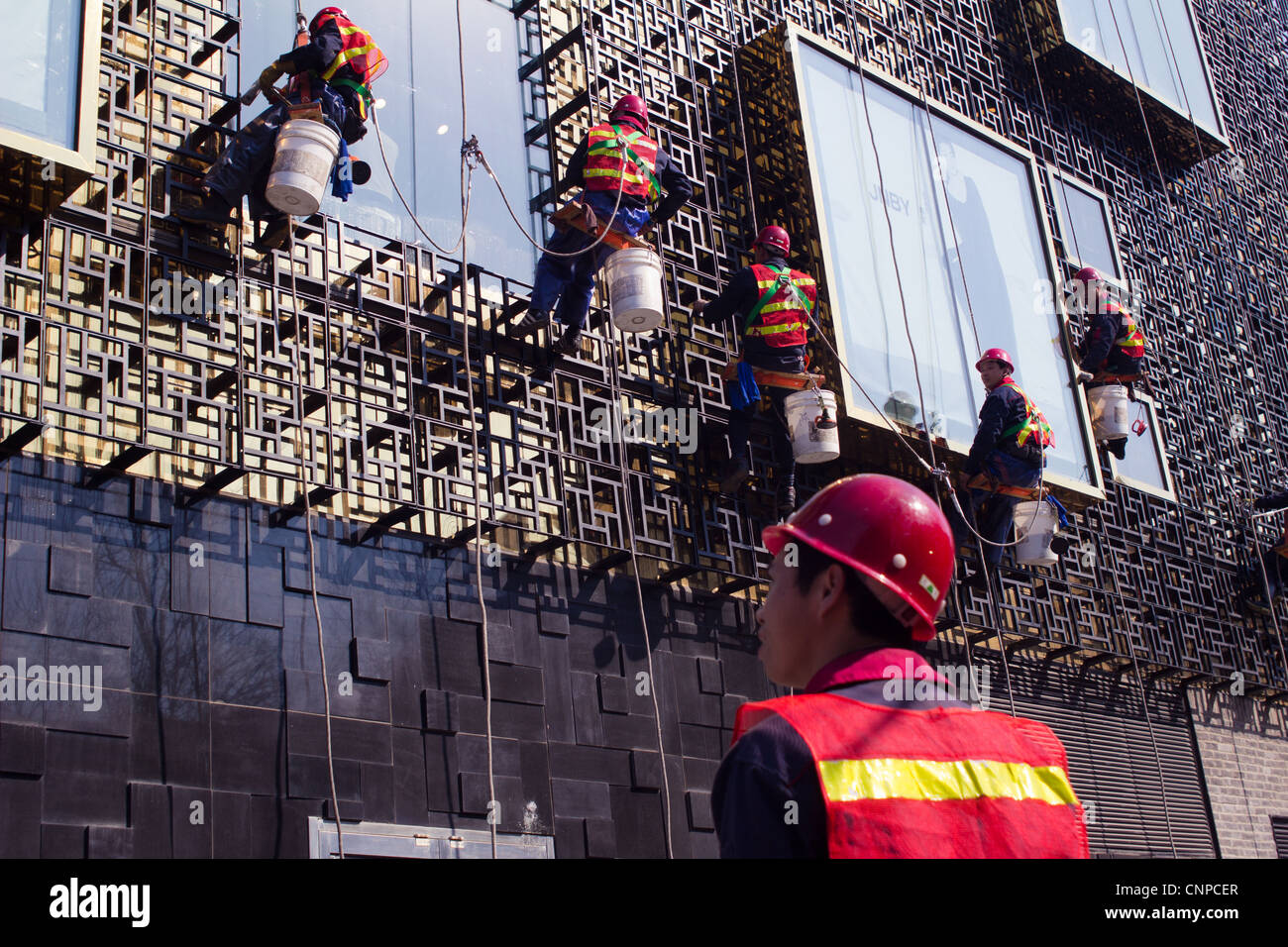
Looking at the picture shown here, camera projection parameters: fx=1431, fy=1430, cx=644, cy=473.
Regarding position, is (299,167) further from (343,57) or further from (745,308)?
(745,308)

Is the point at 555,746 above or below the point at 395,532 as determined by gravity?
below

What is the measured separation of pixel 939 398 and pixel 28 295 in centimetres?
575

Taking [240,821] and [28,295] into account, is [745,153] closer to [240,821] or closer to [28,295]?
[28,295]

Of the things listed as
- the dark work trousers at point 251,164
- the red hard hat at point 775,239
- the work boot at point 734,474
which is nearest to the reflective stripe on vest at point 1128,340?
the red hard hat at point 775,239

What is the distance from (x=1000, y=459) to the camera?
9.39 meters

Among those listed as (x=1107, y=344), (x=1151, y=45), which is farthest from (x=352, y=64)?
(x=1151, y=45)

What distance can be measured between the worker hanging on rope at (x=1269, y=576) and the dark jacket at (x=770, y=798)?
36.4 ft

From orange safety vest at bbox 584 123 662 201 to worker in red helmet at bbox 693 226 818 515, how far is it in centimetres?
90

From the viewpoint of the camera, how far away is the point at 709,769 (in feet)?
24.7

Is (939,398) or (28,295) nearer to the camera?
(28,295)

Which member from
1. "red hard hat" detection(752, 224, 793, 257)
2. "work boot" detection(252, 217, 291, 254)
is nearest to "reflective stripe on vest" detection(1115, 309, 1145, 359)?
"red hard hat" detection(752, 224, 793, 257)

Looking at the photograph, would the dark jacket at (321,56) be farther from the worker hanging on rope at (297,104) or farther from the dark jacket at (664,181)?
the dark jacket at (664,181)

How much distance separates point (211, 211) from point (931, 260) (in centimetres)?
530

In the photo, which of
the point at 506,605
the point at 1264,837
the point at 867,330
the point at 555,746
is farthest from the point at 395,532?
the point at 1264,837
